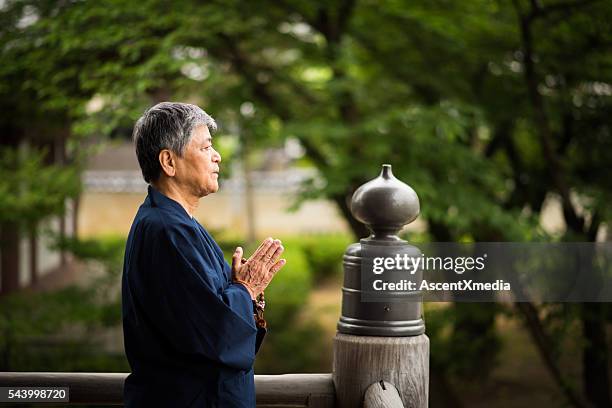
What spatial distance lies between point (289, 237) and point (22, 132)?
26.6ft

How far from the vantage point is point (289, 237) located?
17.0 m

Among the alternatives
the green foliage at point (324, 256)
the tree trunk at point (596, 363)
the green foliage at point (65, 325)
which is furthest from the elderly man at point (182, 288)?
the green foliage at point (324, 256)

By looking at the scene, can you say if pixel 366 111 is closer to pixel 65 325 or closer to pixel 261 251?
pixel 65 325

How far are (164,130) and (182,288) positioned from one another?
418 millimetres

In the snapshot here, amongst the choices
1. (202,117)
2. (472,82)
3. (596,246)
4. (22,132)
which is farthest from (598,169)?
(22,132)

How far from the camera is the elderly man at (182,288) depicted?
1832mm

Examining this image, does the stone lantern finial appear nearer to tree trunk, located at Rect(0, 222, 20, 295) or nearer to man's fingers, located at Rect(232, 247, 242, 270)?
man's fingers, located at Rect(232, 247, 242, 270)

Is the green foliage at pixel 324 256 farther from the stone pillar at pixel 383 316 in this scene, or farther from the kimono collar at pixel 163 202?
the kimono collar at pixel 163 202

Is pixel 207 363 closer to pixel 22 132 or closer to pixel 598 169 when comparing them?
pixel 598 169

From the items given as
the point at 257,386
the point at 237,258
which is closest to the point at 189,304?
the point at 237,258

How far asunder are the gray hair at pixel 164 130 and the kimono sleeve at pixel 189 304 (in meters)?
0.22

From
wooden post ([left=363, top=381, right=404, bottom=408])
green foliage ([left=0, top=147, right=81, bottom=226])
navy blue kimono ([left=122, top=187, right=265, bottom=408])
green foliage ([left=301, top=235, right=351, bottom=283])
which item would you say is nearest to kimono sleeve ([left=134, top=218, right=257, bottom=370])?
navy blue kimono ([left=122, top=187, right=265, bottom=408])

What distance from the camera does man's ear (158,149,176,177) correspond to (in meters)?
1.93

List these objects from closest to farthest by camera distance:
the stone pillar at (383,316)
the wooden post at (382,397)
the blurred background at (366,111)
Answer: the wooden post at (382,397) < the stone pillar at (383,316) < the blurred background at (366,111)
